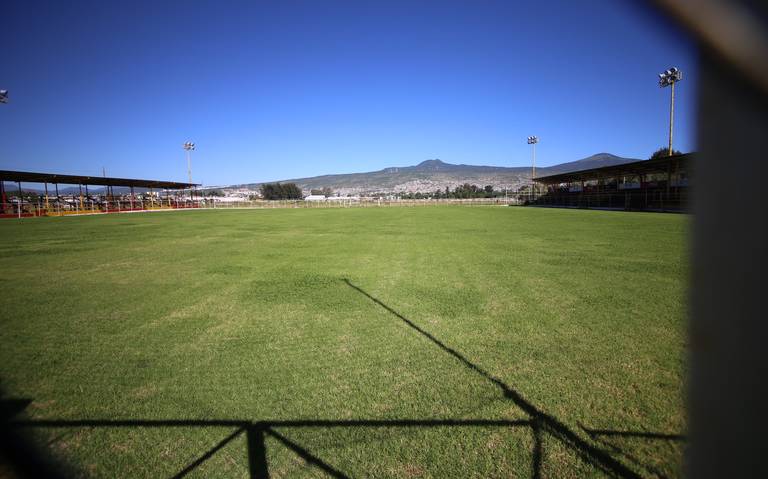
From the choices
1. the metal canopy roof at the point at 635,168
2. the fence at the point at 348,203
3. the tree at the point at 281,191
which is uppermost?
the tree at the point at 281,191

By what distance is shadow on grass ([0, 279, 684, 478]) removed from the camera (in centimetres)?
294

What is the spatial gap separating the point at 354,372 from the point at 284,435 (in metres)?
1.14

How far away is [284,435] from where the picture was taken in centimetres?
332

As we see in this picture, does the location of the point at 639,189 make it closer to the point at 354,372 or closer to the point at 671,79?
the point at 671,79

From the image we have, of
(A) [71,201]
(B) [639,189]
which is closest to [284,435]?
(B) [639,189]

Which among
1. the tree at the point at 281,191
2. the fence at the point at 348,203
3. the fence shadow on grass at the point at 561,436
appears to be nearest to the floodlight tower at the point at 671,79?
the fence at the point at 348,203

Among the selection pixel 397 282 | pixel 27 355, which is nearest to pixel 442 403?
pixel 397 282

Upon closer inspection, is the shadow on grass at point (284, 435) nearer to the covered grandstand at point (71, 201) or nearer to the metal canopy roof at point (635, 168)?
the metal canopy roof at point (635, 168)

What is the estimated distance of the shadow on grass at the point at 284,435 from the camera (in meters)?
2.94

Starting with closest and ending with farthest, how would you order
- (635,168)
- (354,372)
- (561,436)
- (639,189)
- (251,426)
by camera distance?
(561,436), (251,426), (354,372), (635,168), (639,189)

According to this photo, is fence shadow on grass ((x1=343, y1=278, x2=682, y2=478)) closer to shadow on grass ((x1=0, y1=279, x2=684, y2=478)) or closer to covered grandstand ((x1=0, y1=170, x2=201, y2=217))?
shadow on grass ((x1=0, y1=279, x2=684, y2=478))

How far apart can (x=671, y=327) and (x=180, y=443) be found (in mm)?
6361

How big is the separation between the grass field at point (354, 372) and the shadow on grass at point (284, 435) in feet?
0.05

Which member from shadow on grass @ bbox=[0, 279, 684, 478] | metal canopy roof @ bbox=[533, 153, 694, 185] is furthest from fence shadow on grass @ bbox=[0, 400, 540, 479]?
metal canopy roof @ bbox=[533, 153, 694, 185]
